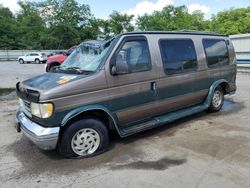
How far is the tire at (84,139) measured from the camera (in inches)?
170

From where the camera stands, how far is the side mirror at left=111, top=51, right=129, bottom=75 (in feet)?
15.0

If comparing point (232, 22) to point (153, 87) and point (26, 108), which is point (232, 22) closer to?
point (153, 87)

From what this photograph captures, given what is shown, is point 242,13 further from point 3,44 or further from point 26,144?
point 26,144

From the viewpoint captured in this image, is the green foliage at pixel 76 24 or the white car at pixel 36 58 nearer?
the white car at pixel 36 58

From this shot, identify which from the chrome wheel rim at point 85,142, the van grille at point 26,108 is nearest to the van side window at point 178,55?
the chrome wheel rim at point 85,142

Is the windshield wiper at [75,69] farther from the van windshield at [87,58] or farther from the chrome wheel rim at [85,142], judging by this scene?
the chrome wheel rim at [85,142]

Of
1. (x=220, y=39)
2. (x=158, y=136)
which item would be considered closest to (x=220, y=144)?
(x=158, y=136)

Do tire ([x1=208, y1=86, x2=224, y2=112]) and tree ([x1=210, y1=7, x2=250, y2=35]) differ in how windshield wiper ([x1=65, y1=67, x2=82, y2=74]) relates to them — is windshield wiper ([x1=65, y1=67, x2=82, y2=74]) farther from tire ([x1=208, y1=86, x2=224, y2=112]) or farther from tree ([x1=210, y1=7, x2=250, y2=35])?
tree ([x1=210, y1=7, x2=250, y2=35])

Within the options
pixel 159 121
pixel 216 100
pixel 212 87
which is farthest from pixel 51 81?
pixel 216 100

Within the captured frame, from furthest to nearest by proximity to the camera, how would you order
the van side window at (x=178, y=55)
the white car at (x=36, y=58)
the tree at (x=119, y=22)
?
the tree at (x=119, y=22)
the white car at (x=36, y=58)
the van side window at (x=178, y=55)

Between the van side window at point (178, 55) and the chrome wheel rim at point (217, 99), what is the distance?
134 centimetres

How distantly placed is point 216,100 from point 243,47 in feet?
39.9

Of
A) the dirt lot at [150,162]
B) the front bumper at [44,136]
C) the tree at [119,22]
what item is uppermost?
the tree at [119,22]

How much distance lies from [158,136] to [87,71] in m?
1.99
